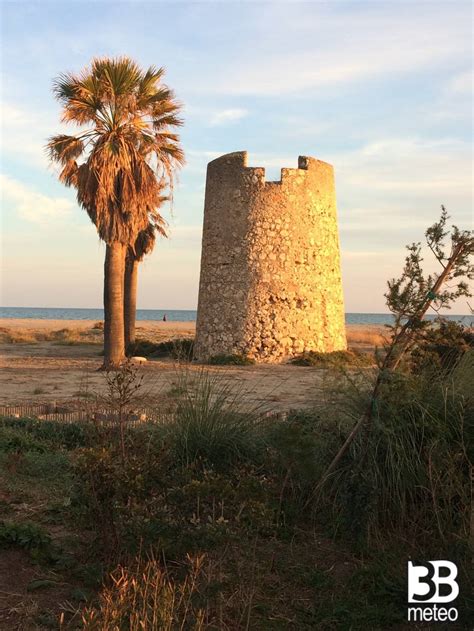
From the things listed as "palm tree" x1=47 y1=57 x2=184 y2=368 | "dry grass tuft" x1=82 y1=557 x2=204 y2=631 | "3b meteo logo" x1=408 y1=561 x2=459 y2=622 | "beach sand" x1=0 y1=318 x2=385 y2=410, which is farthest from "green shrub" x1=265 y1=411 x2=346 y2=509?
"palm tree" x1=47 y1=57 x2=184 y2=368

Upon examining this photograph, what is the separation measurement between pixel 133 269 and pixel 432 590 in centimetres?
2534

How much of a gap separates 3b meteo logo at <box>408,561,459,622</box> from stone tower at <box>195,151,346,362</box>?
17.5 metres

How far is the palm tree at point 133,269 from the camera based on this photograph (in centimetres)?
2855

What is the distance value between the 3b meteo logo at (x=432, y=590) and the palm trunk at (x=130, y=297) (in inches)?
929

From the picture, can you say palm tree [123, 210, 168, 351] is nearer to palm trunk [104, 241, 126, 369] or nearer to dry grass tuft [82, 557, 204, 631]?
palm trunk [104, 241, 126, 369]

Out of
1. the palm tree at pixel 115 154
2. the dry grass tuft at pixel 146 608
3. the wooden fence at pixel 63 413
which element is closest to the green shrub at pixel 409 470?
the dry grass tuft at pixel 146 608

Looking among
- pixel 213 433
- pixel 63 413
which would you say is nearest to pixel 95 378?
pixel 63 413

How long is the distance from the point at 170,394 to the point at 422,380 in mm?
3011

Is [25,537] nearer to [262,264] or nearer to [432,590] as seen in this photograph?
[432,590]

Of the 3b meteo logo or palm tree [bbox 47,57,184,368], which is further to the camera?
palm tree [bbox 47,57,184,368]

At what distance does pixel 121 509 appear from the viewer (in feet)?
15.5

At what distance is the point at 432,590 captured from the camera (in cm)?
480

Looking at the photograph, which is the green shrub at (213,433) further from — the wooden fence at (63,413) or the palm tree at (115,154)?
the palm tree at (115,154)

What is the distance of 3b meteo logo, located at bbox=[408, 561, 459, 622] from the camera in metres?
4.60
